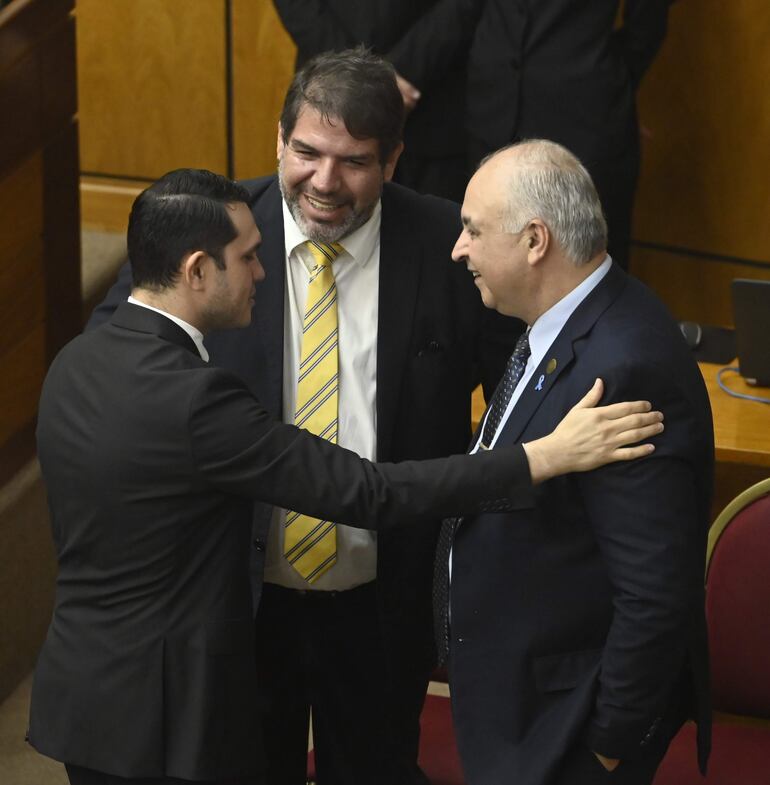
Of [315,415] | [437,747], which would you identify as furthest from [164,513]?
[437,747]

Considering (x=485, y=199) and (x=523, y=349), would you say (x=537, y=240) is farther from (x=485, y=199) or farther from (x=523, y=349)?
(x=523, y=349)

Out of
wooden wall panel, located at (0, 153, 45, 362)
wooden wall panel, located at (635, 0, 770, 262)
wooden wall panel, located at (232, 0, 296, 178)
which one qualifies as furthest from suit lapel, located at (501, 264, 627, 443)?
wooden wall panel, located at (232, 0, 296, 178)

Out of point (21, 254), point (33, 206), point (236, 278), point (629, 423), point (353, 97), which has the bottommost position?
point (21, 254)

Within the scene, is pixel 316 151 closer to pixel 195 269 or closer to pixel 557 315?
pixel 195 269

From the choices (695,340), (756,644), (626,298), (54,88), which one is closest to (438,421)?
(626,298)

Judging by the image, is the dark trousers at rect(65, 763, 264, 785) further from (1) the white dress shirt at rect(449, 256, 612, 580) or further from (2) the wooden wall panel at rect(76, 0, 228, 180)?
(2) the wooden wall panel at rect(76, 0, 228, 180)

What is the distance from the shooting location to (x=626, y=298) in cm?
210

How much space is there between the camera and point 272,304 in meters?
2.45

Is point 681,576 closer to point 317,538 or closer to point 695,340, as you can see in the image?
point 317,538

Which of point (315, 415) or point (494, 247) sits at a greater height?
point (494, 247)

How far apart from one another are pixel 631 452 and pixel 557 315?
28 cm

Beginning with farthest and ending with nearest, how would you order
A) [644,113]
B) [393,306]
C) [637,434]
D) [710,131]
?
[644,113]
[710,131]
[393,306]
[637,434]

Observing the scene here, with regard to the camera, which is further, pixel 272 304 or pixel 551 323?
pixel 272 304

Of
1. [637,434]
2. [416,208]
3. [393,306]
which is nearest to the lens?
[637,434]
